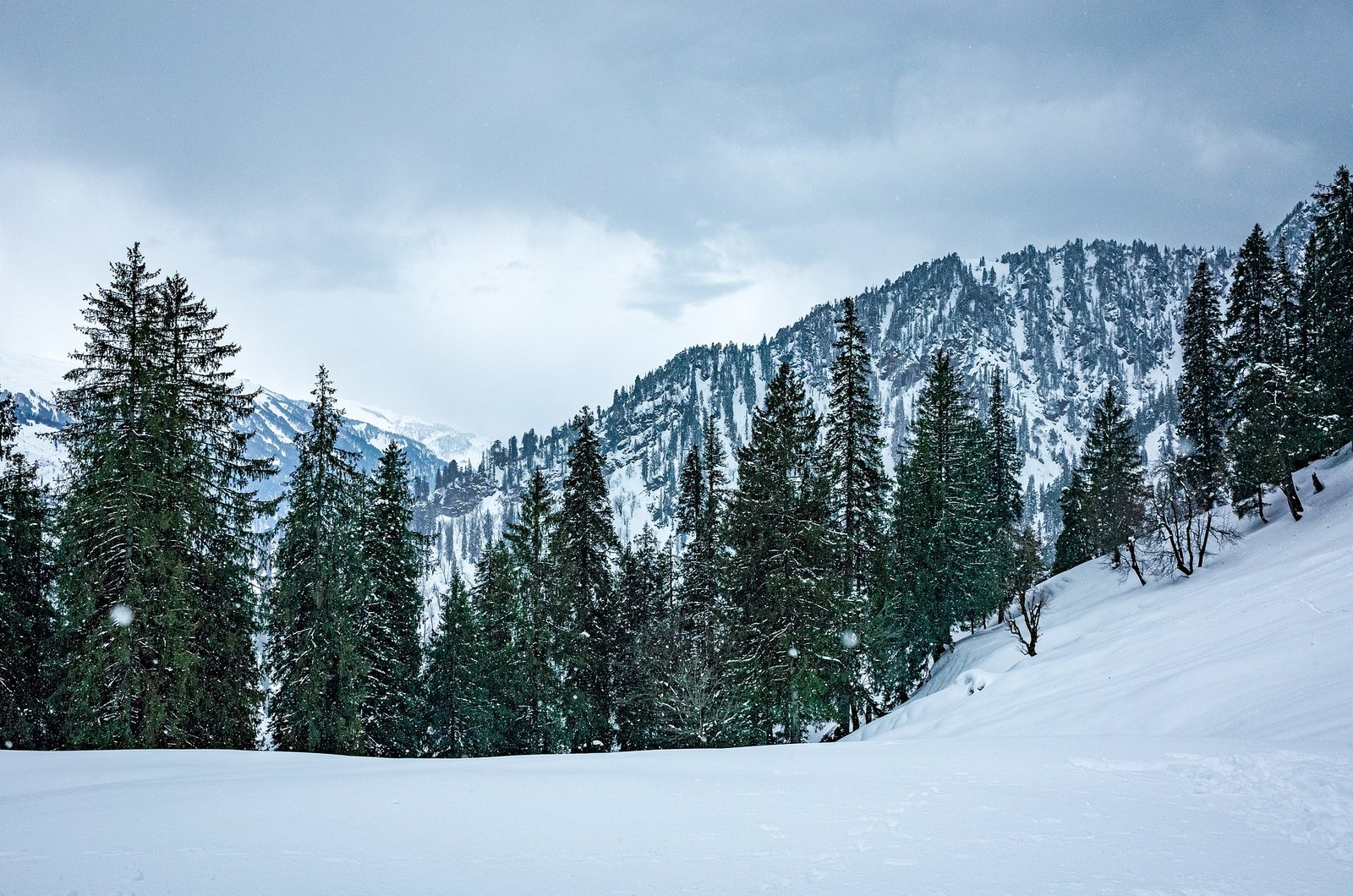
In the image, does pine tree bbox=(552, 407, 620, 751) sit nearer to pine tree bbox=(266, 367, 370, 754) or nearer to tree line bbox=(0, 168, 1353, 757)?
tree line bbox=(0, 168, 1353, 757)

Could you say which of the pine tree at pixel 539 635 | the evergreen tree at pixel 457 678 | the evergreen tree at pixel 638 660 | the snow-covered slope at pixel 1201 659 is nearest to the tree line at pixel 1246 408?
the snow-covered slope at pixel 1201 659

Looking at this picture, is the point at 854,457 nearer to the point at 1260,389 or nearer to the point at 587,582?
the point at 587,582

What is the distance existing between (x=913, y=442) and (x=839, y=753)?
23664 millimetres

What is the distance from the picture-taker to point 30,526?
688 inches

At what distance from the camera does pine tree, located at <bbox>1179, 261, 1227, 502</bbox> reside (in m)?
36.6

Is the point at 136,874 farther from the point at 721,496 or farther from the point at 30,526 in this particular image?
the point at 721,496

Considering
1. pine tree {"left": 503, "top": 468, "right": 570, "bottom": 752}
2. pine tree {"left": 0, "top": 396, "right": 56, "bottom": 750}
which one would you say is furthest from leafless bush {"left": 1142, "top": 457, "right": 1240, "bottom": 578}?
pine tree {"left": 0, "top": 396, "right": 56, "bottom": 750}

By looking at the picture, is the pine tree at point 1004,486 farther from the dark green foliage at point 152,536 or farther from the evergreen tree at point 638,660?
the dark green foliage at point 152,536

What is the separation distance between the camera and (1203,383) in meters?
37.1

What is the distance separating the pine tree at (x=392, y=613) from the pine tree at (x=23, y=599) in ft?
25.8

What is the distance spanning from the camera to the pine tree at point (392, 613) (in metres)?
21.8

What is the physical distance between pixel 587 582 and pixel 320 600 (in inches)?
393

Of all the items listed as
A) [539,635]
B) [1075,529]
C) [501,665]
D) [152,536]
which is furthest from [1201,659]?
[1075,529]

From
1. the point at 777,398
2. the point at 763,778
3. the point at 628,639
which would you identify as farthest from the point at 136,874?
the point at 628,639
